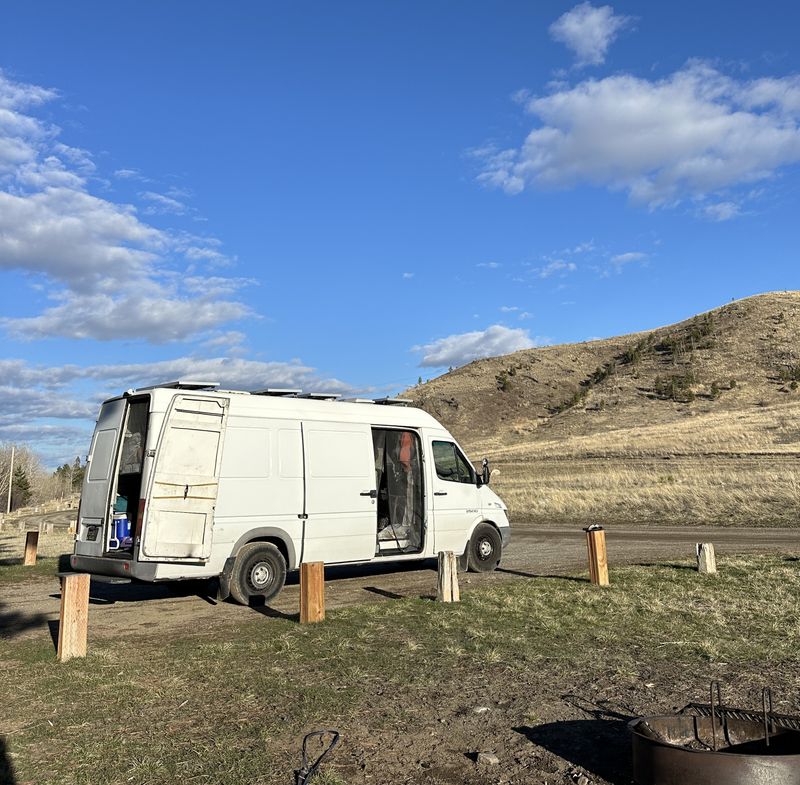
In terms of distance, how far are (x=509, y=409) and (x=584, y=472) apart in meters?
37.9

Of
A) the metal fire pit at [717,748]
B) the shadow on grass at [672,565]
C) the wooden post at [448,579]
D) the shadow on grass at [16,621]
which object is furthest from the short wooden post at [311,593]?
the shadow on grass at [672,565]

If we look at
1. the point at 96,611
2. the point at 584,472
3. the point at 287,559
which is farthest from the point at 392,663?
the point at 584,472

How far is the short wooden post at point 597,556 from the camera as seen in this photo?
1094 cm

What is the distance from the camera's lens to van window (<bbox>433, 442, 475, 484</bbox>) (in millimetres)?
12953

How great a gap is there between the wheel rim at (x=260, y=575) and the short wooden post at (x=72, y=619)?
3070 mm

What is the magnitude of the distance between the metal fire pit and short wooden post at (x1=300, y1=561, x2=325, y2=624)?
16.2ft

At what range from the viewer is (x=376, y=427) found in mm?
12242

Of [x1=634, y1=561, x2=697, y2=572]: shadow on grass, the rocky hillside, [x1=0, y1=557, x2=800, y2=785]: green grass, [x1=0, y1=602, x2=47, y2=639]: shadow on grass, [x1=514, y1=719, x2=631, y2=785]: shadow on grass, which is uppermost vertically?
the rocky hillside

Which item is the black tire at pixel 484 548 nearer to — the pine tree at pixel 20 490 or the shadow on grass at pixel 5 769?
the shadow on grass at pixel 5 769

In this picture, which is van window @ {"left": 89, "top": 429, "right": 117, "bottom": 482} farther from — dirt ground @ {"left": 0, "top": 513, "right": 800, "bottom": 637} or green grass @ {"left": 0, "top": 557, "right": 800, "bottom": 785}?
green grass @ {"left": 0, "top": 557, "right": 800, "bottom": 785}

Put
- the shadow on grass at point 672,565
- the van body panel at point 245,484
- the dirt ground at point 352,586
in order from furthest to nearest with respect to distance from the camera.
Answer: the shadow on grass at point 672,565 < the dirt ground at point 352,586 < the van body panel at point 245,484

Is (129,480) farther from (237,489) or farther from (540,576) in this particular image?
(540,576)

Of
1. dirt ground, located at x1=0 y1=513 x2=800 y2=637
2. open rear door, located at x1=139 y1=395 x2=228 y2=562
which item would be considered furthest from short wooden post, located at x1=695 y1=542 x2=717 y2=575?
open rear door, located at x1=139 y1=395 x2=228 y2=562

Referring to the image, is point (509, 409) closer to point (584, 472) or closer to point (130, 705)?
point (584, 472)
